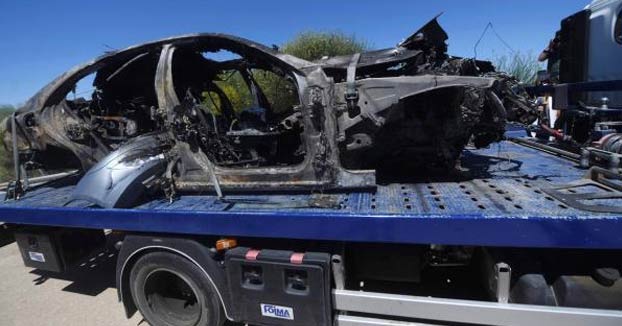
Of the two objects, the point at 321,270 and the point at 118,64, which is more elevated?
the point at 118,64

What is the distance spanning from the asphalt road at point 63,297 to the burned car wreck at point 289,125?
1.25 m

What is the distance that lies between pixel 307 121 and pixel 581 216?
178 centimetres

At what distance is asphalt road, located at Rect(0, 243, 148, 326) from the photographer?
3.53 m

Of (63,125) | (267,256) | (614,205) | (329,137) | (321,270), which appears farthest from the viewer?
(63,125)

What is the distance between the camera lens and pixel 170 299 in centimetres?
333

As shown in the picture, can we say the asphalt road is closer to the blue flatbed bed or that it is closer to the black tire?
the black tire

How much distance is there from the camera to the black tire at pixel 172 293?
284cm

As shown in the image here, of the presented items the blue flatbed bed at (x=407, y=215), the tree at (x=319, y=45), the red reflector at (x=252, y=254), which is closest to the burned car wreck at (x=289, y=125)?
the blue flatbed bed at (x=407, y=215)

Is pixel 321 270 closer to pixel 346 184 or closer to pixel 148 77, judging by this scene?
pixel 346 184

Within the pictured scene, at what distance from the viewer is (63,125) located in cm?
387

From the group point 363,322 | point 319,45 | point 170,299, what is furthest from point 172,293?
point 319,45

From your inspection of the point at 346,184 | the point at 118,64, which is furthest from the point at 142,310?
the point at 118,64

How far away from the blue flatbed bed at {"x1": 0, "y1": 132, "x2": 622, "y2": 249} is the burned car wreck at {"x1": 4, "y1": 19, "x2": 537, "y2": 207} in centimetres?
18

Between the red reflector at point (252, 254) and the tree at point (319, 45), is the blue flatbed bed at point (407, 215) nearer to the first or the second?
the red reflector at point (252, 254)
